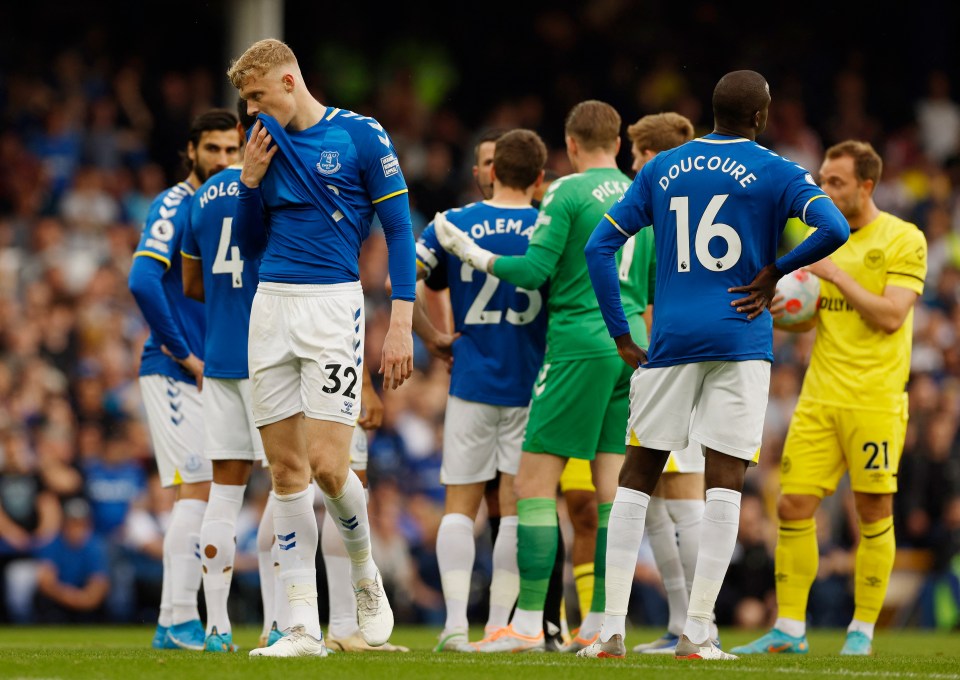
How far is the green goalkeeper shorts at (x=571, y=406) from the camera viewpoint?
782 cm

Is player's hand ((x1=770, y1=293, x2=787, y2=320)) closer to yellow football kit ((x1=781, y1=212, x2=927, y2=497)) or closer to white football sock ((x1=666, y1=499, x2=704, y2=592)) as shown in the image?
yellow football kit ((x1=781, y1=212, x2=927, y2=497))

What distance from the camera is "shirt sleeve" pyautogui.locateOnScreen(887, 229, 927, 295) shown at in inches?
333

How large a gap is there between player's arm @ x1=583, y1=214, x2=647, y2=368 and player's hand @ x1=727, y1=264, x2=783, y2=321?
1.91 ft

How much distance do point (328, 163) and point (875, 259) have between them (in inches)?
138

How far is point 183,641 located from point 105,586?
5.13m

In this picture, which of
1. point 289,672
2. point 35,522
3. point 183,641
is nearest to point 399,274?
point 289,672

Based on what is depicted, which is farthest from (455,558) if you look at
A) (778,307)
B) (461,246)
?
(778,307)

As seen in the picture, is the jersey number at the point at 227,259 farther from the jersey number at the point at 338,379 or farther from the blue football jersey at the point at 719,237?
the blue football jersey at the point at 719,237

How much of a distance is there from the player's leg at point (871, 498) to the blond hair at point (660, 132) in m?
1.82

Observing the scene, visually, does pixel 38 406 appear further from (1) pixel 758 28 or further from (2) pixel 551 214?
→ (1) pixel 758 28

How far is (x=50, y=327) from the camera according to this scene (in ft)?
48.3

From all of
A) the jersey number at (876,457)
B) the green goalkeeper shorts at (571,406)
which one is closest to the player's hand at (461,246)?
the green goalkeeper shorts at (571,406)

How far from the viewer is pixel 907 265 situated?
8.48m

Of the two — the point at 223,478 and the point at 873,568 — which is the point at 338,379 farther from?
the point at 873,568
